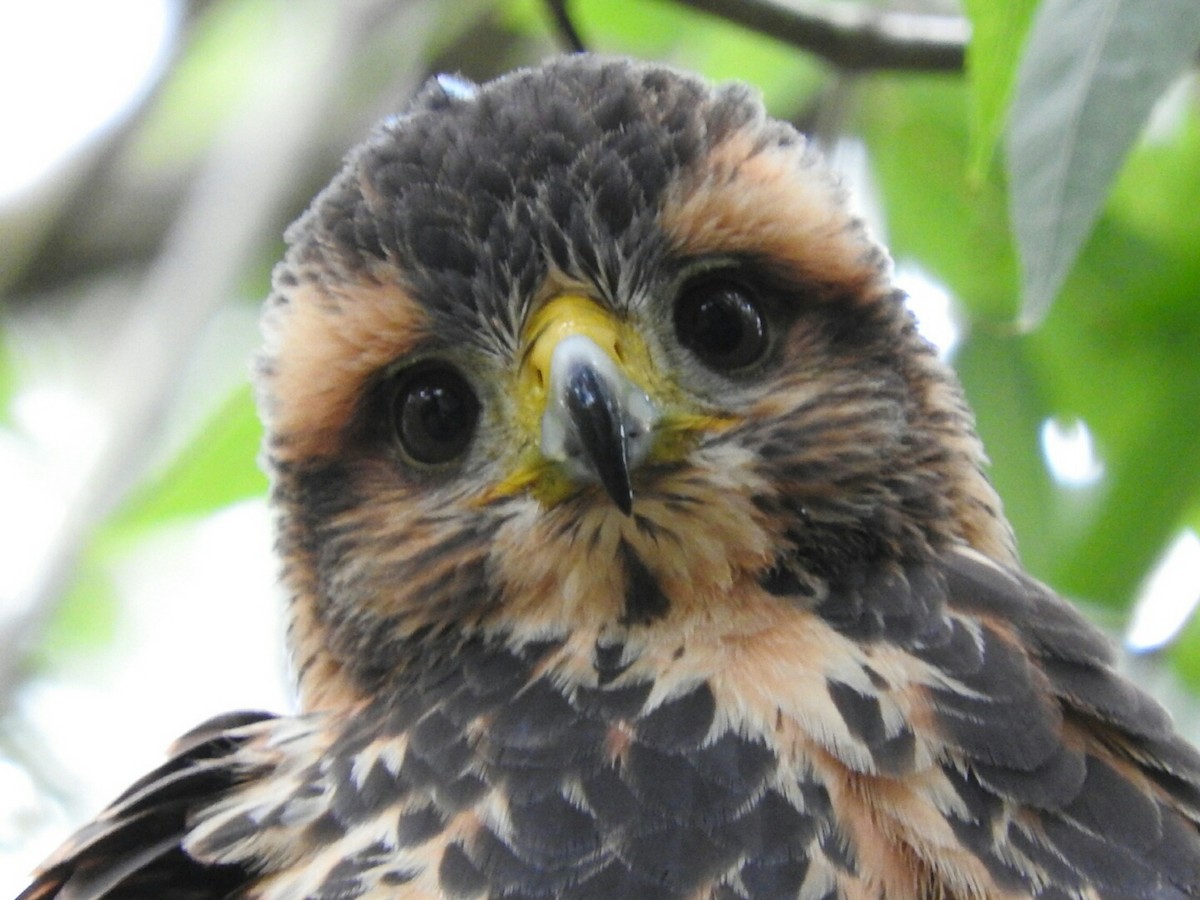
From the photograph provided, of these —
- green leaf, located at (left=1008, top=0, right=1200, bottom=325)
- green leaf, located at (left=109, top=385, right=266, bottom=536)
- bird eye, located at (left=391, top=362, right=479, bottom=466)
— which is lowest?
green leaf, located at (left=109, top=385, right=266, bottom=536)

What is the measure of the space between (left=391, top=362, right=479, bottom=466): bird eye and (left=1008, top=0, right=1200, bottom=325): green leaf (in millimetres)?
977

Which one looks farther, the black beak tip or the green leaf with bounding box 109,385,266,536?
the green leaf with bounding box 109,385,266,536

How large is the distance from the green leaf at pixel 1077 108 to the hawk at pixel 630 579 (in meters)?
0.63

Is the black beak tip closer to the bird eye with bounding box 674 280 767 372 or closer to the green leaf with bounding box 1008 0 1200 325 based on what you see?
the bird eye with bounding box 674 280 767 372

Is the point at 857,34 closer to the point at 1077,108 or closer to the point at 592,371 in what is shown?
the point at 592,371

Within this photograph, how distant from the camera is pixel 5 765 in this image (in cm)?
395

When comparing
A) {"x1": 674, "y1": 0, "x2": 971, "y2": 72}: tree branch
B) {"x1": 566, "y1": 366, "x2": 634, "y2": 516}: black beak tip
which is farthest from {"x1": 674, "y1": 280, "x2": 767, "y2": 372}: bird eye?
{"x1": 674, "y1": 0, "x2": 971, "y2": 72}: tree branch

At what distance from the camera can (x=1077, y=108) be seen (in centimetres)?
180

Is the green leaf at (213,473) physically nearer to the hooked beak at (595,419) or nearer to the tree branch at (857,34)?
the hooked beak at (595,419)

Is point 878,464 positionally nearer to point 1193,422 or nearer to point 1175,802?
point 1175,802

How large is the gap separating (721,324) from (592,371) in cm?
33

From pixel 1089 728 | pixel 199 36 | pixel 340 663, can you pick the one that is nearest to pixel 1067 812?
pixel 1089 728

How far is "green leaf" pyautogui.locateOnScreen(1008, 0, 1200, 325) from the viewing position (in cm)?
173

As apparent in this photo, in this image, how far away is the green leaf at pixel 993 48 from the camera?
2061 mm
